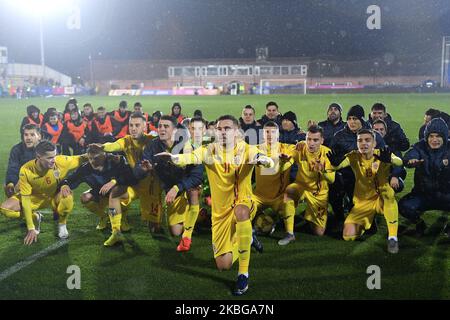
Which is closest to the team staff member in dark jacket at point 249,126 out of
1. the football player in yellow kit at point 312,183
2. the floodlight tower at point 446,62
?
the football player in yellow kit at point 312,183

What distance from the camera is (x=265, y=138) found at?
21.3 feet

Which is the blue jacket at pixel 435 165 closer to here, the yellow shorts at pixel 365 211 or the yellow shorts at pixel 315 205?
the yellow shorts at pixel 365 211

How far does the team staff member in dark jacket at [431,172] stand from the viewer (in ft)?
19.5

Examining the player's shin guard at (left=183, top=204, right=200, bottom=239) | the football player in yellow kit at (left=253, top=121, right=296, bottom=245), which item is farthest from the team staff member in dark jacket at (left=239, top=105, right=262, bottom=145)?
the player's shin guard at (left=183, top=204, right=200, bottom=239)

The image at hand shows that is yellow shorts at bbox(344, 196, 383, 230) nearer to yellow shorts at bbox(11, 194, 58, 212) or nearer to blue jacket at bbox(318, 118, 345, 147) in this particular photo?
blue jacket at bbox(318, 118, 345, 147)

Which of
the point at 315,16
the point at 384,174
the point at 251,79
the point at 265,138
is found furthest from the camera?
the point at 251,79

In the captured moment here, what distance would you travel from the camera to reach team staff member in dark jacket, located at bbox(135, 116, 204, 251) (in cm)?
563

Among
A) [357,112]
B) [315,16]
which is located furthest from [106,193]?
[315,16]

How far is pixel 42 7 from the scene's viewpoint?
4375cm

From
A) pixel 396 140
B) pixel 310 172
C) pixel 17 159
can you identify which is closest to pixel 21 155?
pixel 17 159

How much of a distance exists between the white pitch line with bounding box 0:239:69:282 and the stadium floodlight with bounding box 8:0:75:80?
3533 cm
